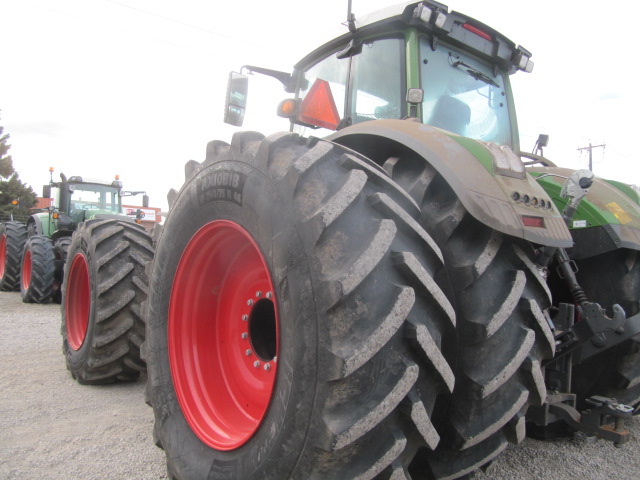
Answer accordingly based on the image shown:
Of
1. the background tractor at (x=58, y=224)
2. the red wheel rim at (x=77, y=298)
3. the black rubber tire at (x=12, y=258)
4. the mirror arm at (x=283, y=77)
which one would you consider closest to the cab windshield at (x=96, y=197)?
the background tractor at (x=58, y=224)

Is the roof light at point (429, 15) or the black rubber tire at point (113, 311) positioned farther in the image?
the black rubber tire at point (113, 311)

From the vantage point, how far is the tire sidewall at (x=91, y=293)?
3479 millimetres

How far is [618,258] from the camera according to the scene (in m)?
2.44

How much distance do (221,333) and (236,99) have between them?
1335 mm

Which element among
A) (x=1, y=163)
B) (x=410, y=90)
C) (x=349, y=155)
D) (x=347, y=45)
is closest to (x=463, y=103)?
(x=410, y=90)

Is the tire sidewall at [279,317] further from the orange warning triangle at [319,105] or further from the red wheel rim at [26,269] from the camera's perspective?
the red wheel rim at [26,269]

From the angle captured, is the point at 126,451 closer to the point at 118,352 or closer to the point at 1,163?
the point at 118,352

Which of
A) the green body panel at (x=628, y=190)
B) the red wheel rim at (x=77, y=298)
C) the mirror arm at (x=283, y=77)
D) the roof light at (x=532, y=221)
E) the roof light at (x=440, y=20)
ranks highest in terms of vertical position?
the roof light at (x=440, y=20)

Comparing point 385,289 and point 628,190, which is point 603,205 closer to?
point 628,190

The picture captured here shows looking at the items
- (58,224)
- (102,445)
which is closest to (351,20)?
(102,445)

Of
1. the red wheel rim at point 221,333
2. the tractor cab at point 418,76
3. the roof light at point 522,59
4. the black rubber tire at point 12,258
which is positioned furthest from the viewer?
the black rubber tire at point 12,258

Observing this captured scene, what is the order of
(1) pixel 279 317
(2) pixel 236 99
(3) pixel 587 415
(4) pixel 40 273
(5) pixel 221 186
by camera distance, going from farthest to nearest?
(4) pixel 40 273
(2) pixel 236 99
(3) pixel 587 415
(5) pixel 221 186
(1) pixel 279 317

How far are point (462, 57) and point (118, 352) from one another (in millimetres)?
2955

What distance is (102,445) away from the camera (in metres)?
2.52
